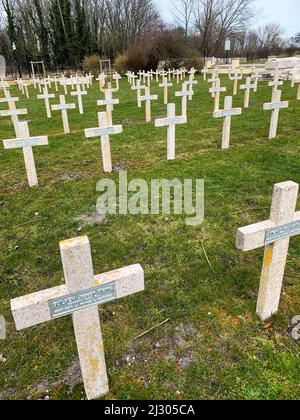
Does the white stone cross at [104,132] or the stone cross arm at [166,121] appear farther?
the stone cross arm at [166,121]

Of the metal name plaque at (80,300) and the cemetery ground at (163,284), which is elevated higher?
the metal name plaque at (80,300)

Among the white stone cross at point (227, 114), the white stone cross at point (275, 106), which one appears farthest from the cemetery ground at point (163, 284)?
the white stone cross at point (275, 106)

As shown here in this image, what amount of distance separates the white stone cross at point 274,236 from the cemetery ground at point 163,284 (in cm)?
27

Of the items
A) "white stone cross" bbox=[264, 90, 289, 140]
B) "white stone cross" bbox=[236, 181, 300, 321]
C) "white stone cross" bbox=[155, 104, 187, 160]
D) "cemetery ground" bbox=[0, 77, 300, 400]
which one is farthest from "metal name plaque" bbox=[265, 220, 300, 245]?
"white stone cross" bbox=[264, 90, 289, 140]

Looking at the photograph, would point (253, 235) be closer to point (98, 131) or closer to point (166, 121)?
point (98, 131)

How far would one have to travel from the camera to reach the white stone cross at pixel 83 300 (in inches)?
62.7

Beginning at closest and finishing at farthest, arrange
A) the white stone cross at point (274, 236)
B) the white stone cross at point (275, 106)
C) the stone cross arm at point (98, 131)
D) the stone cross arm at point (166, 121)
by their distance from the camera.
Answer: the white stone cross at point (274, 236) < the stone cross arm at point (98, 131) < the stone cross arm at point (166, 121) < the white stone cross at point (275, 106)

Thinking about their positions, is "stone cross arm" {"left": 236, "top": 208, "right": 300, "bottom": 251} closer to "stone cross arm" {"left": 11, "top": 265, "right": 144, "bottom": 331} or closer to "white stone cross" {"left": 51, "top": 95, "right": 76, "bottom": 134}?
"stone cross arm" {"left": 11, "top": 265, "right": 144, "bottom": 331}

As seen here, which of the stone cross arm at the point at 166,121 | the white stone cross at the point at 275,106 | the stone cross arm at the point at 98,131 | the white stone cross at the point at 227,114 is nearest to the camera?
the stone cross arm at the point at 98,131

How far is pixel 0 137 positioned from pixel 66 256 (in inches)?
360

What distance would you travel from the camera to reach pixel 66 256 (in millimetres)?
1553

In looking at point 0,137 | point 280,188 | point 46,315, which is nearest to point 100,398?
point 46,315

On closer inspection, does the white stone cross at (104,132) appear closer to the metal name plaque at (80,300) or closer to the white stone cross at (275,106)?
the white stone cross at (275,106)
